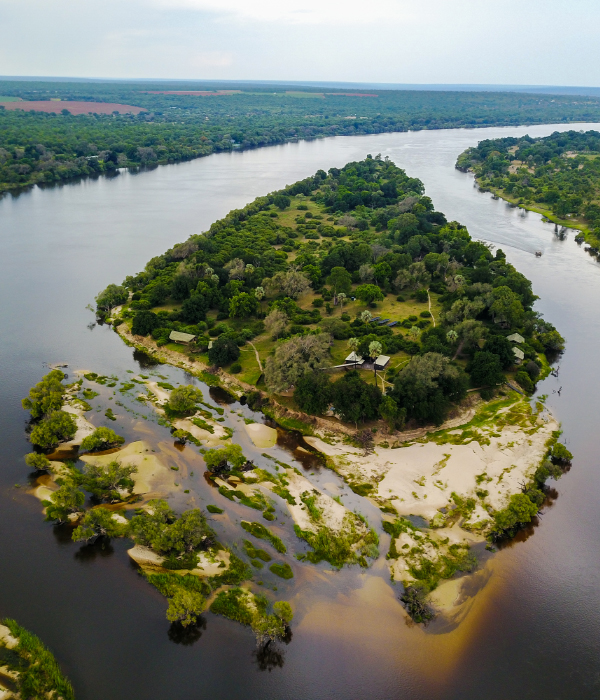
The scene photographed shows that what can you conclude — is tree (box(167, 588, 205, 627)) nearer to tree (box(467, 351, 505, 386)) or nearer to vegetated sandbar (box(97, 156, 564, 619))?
vegetated sandbar (box(97, 156, 564, 619))

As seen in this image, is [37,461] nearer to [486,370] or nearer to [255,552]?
[255,552]

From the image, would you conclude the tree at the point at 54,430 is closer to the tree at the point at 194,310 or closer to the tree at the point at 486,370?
the tree at the point at 194,310

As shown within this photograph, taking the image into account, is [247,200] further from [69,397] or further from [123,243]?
[69,397]

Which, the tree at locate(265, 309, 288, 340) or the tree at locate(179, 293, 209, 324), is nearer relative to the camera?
the tree at locate(265, 309, 288, 340)

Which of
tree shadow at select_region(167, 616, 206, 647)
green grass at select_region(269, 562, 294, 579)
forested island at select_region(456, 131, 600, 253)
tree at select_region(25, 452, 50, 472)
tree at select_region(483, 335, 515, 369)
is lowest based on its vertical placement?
tree shadow at select_region(167, 616, 206, 647)

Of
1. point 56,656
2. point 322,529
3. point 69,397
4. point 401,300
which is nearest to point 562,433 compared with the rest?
point 322,529

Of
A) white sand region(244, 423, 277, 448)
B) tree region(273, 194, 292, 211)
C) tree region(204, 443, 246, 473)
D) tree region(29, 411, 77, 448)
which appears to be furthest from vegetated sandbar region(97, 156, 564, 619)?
tree region(273, 194, 292, 211)

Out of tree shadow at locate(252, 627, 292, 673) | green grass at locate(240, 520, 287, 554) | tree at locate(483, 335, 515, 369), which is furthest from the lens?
tree at locate(483, 335, 515, 369)

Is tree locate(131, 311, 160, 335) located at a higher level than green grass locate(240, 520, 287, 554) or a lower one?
higher

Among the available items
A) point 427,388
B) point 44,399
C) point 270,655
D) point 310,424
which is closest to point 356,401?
point 310,424
